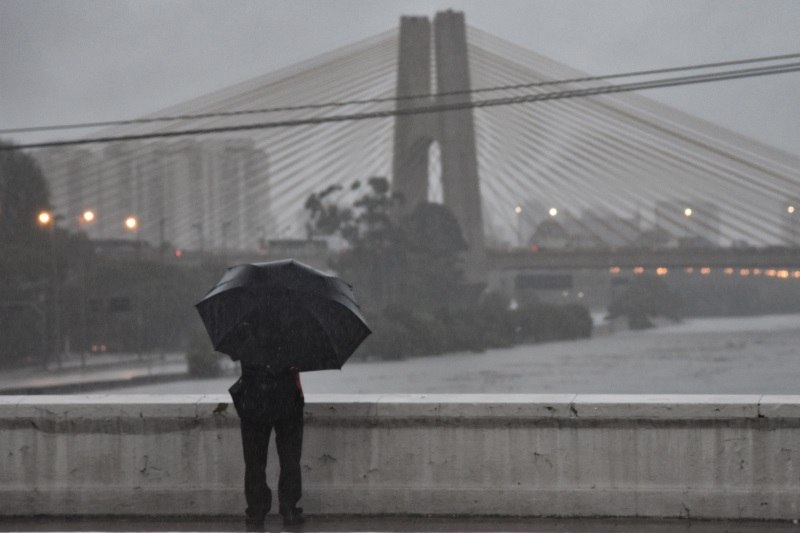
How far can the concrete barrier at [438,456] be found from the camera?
857cm

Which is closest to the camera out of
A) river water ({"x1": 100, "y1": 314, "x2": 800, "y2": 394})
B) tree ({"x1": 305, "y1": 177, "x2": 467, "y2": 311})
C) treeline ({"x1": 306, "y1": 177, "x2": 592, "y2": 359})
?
river water ({"x1": 100, "y1": 314, "x2": 800, "y2": 394})

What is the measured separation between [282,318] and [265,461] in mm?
930

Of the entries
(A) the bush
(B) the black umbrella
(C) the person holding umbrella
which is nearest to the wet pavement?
(C) the person holding umbrella

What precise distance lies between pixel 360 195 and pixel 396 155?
991cm

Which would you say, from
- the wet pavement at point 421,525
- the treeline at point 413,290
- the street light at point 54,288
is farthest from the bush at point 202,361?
the wet pavement at point 421,525

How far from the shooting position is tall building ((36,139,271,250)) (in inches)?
2314

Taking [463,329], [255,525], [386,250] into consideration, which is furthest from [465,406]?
[386,250]

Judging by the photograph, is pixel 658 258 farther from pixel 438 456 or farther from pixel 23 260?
pixel 438 456

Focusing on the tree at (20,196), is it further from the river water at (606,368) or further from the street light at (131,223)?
the river water at (606,368)

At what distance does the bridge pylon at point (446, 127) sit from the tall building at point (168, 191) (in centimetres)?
746

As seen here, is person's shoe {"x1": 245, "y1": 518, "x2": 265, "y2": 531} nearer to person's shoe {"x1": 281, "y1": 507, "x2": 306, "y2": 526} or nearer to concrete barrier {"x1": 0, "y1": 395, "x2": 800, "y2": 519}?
person's shoe {"x1": 281, "y1": 507, "x2": 306, "y2": 526}

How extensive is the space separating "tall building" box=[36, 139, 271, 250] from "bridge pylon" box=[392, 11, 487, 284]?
7457 millimetres

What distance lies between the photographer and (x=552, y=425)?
8734 mm

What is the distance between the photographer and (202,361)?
204 feet
